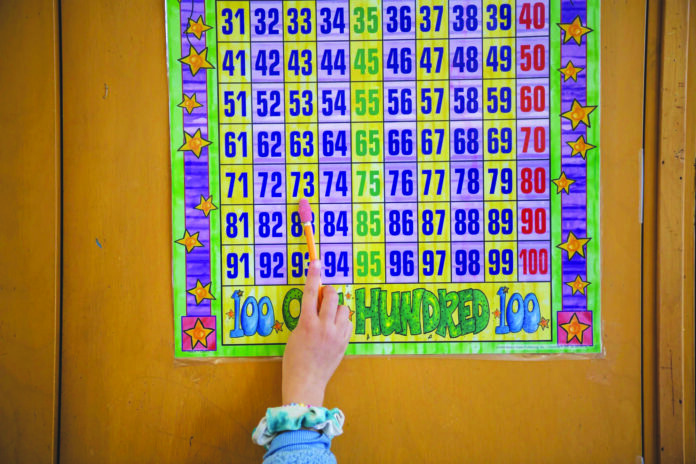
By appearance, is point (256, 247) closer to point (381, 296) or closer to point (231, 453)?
point (381, 296)

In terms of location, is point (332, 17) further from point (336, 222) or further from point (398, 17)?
point (336, 222)

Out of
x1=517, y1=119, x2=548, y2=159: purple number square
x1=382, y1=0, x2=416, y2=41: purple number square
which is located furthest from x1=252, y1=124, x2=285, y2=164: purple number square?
x1=517, y1=119, x2=548, y2=159: purple number square

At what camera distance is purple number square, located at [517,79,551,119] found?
2.23 feet

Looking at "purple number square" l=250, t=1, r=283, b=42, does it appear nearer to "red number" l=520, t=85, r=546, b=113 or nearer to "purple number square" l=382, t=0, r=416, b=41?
"purple number square" l=382, t=0, r=416, b=41

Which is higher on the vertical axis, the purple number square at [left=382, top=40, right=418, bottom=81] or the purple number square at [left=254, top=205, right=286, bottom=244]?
the purple number square at [left=382, top=40, right=418, bottom=81]

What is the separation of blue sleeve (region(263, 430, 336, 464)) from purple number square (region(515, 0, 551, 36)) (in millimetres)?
673

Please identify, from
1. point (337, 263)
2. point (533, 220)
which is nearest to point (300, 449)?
point (337, 263)

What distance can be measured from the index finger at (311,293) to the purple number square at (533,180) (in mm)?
344

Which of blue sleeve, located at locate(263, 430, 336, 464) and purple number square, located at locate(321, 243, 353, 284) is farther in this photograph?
purple number square, located at locate(321, 243, 353, 284)

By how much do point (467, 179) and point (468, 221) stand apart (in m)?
0.07

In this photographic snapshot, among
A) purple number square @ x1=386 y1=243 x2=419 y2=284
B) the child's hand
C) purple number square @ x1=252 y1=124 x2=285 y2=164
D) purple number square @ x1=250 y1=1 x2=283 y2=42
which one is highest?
purple number square @ x1=250 y1=1 x2=283 y2=42

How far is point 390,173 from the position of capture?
0.69 metres

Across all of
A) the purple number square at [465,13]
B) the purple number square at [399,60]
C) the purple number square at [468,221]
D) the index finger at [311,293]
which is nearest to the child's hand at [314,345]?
the index finger at [311,293]

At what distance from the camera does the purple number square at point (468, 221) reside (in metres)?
0.69
